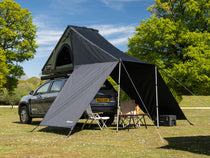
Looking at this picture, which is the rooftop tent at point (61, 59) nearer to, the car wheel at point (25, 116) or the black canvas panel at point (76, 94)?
the black canvas panel at point (76, 94)

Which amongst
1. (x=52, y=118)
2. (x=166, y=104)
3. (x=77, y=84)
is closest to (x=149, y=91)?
(x=166, y=104)

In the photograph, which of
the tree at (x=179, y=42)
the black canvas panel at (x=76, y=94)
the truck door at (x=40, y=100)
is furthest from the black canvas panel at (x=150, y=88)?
the tree at (x=179, y=42)

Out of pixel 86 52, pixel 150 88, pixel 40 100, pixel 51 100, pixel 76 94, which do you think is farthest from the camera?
pixel 150 88

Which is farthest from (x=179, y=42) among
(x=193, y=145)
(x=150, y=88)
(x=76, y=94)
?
(x=193, y=145)

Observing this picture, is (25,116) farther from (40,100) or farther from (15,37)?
(15,37)

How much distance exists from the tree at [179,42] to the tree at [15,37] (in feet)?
41.8

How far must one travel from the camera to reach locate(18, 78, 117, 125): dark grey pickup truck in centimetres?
1066

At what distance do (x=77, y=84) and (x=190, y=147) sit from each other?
182 inches

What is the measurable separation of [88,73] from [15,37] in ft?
84.5

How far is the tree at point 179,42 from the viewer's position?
2409cm

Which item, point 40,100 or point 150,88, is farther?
point 150,88

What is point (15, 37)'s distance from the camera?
33.2 meters

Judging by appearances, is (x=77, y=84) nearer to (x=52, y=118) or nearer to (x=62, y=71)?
(x=52, y=118)

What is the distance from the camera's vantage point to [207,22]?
27.0m
